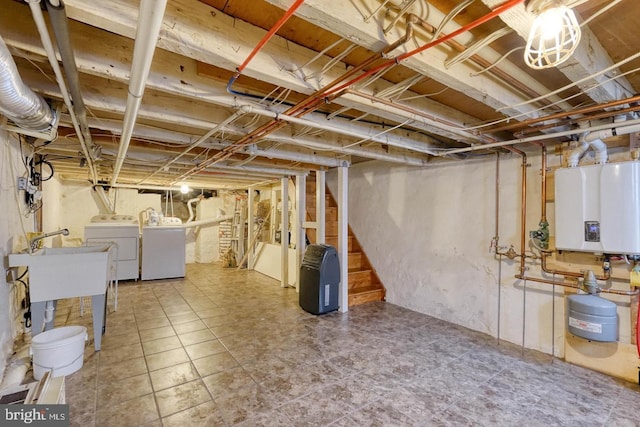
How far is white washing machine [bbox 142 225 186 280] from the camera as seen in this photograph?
221 inches

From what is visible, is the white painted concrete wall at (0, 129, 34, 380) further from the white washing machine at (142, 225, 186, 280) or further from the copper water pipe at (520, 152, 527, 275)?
the copper water pipe at (520, 152, 527, 275)

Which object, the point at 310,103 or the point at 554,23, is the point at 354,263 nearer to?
the point at 310,103

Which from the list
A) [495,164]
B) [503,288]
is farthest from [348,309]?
[495,164]

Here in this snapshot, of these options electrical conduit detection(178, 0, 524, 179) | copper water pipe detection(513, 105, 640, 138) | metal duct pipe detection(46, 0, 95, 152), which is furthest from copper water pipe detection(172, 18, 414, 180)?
copper water pipe detection(513, 105, 640, 138)

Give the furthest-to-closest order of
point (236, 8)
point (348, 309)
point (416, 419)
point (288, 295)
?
1. point (288, 295)
2. point (348, 309)
3. point (416, 419)
4. point (236, 8)

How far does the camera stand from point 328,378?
2.32 metres

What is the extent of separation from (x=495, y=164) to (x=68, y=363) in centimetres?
426

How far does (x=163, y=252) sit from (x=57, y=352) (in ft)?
12.1

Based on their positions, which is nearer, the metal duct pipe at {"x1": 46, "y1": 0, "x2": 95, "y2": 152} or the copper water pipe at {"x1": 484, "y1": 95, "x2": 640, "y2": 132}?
the metal duct pipe at {"x1": 46, "y1": 0, "x2": 95, "y2": 152}

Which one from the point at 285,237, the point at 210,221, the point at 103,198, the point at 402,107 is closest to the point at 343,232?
the point at 285,237

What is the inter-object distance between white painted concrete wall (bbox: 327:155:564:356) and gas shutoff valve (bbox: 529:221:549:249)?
0.48ft

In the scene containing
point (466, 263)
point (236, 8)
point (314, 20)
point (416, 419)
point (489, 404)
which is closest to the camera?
point (314, 20)

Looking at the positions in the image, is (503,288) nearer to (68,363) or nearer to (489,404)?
(489,404)

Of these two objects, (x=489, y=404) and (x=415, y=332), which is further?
(x=415, y=332)
